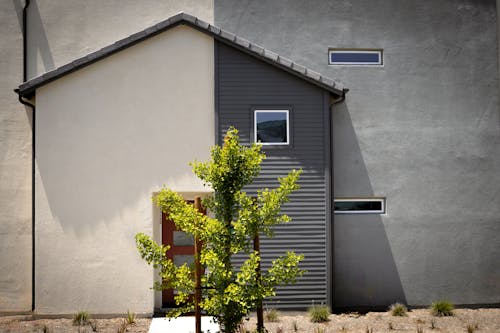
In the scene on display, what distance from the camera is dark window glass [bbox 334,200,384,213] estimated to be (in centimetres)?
1203

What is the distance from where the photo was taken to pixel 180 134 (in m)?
11.0

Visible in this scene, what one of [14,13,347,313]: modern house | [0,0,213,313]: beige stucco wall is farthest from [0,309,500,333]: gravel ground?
[0,0,213,313]: beige stucco wall

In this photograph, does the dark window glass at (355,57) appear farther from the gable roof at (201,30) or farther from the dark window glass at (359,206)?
the dark window glass at (359,206)

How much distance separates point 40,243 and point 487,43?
34.0 feet

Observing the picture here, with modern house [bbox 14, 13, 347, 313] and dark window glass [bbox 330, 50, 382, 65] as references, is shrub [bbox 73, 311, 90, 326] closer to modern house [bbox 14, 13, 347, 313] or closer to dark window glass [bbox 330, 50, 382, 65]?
modern house [bbox 14, 13, 347, 313]

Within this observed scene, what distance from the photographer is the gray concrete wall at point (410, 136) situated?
39.3 feet

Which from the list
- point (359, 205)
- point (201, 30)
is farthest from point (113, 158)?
point (359, 205)

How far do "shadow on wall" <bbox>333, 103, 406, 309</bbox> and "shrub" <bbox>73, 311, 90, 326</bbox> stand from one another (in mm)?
5013

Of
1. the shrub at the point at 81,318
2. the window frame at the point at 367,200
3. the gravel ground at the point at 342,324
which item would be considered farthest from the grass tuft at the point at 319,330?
the shrub at the point at 81,318

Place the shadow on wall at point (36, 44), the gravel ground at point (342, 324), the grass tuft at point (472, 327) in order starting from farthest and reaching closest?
the shadow on wall at point (36, 44) → the gravel ground at point (342, 324) → the grass tuft at point (472, 327)

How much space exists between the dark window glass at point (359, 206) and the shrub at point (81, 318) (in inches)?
215

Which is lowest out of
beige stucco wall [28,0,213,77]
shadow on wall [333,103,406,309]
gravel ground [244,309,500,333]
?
gravel ground [244,309,500,333]

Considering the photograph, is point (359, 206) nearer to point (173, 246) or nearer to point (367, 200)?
point (367, 200)

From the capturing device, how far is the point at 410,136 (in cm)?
1222
